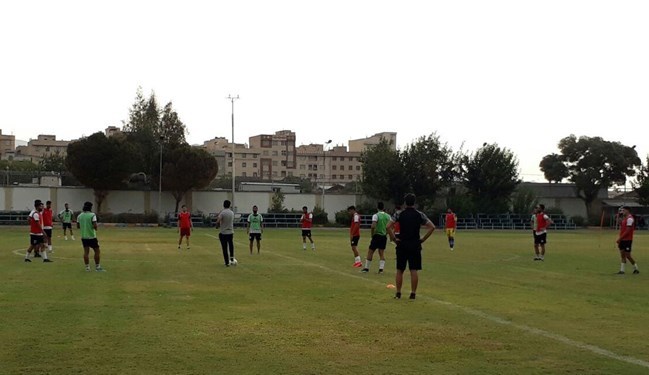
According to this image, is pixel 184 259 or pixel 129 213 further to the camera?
pixel 129 213

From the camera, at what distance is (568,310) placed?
14844 millimetres

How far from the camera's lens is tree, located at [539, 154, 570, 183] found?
356 feet

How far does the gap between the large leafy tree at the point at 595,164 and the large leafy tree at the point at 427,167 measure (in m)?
20.2

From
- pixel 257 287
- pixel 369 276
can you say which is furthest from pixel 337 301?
pixel 369 276

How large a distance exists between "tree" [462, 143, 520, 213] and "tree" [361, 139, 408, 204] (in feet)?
31.5

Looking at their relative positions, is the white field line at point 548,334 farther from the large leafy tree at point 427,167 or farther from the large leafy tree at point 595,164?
the large leafy tree at point 595,164

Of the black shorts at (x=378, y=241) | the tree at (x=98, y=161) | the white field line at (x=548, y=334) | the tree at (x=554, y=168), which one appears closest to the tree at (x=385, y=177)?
the tree at (x=98, y=161)

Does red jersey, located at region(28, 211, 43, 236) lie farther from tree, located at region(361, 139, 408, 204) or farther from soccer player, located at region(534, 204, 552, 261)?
tree, located at region(361, 139, 408, 204)

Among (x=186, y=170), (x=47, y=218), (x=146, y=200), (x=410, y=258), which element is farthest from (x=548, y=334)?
(x=146, y=200)

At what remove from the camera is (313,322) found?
1281 cm

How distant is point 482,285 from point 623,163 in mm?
92251

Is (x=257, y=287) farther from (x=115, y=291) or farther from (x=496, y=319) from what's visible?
(x=496, y=319)

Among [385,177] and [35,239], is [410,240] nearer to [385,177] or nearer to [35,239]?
[35,239]

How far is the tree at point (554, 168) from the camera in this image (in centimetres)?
10850
